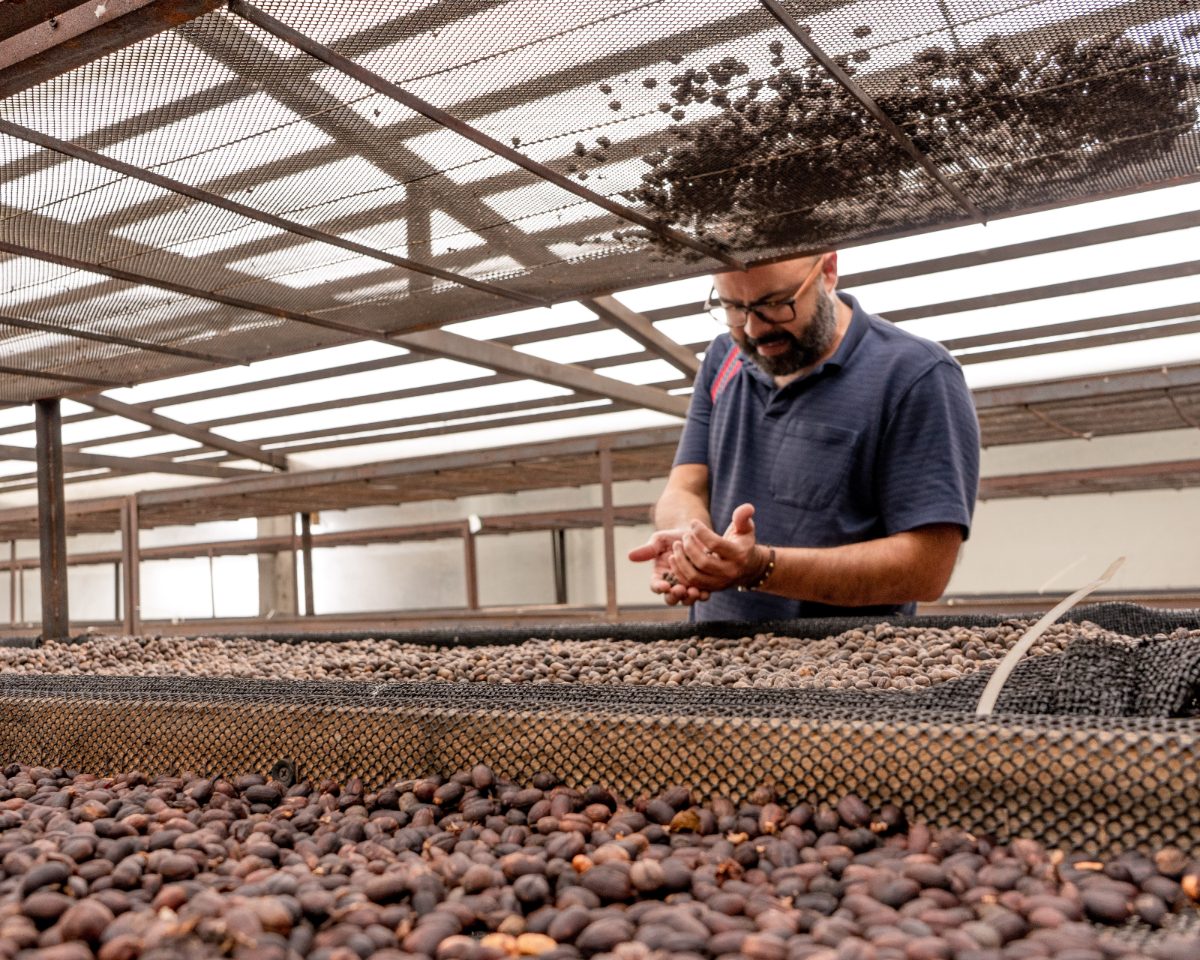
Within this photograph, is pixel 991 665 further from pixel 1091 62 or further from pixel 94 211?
pixel 94 211

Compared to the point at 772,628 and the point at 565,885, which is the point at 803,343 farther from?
the point at 565,885

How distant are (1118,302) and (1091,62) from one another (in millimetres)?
5574

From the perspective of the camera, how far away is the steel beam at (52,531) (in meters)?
4.14

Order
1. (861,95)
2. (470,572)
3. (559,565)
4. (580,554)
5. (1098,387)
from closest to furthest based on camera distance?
1. (861,95)
2. (1098,387)
3. (470,572)
4. (559,565)
5. (580,554)

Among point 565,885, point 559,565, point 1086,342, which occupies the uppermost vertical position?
point 1086,342

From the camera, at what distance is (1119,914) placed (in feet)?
3.20

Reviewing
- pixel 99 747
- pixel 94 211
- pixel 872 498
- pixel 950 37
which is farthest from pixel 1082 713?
pixel 94 211

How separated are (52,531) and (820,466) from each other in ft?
10.6

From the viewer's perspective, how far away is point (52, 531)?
4.18 m

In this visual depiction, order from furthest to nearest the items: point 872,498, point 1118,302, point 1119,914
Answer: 1. point 1118,302
2. point 872,498
3. point 1119,914

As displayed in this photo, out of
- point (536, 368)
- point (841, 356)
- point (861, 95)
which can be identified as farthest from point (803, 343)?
point (536, 368)

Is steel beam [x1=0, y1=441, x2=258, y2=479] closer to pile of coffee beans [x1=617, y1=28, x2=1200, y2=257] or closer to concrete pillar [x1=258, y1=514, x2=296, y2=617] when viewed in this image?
concrete pillar [x1=258, y1=514, x2=296, y2=617]

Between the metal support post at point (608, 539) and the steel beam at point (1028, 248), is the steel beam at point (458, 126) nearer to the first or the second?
the metal support post at point (608, 539)

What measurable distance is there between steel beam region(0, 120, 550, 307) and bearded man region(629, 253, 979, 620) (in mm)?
757
